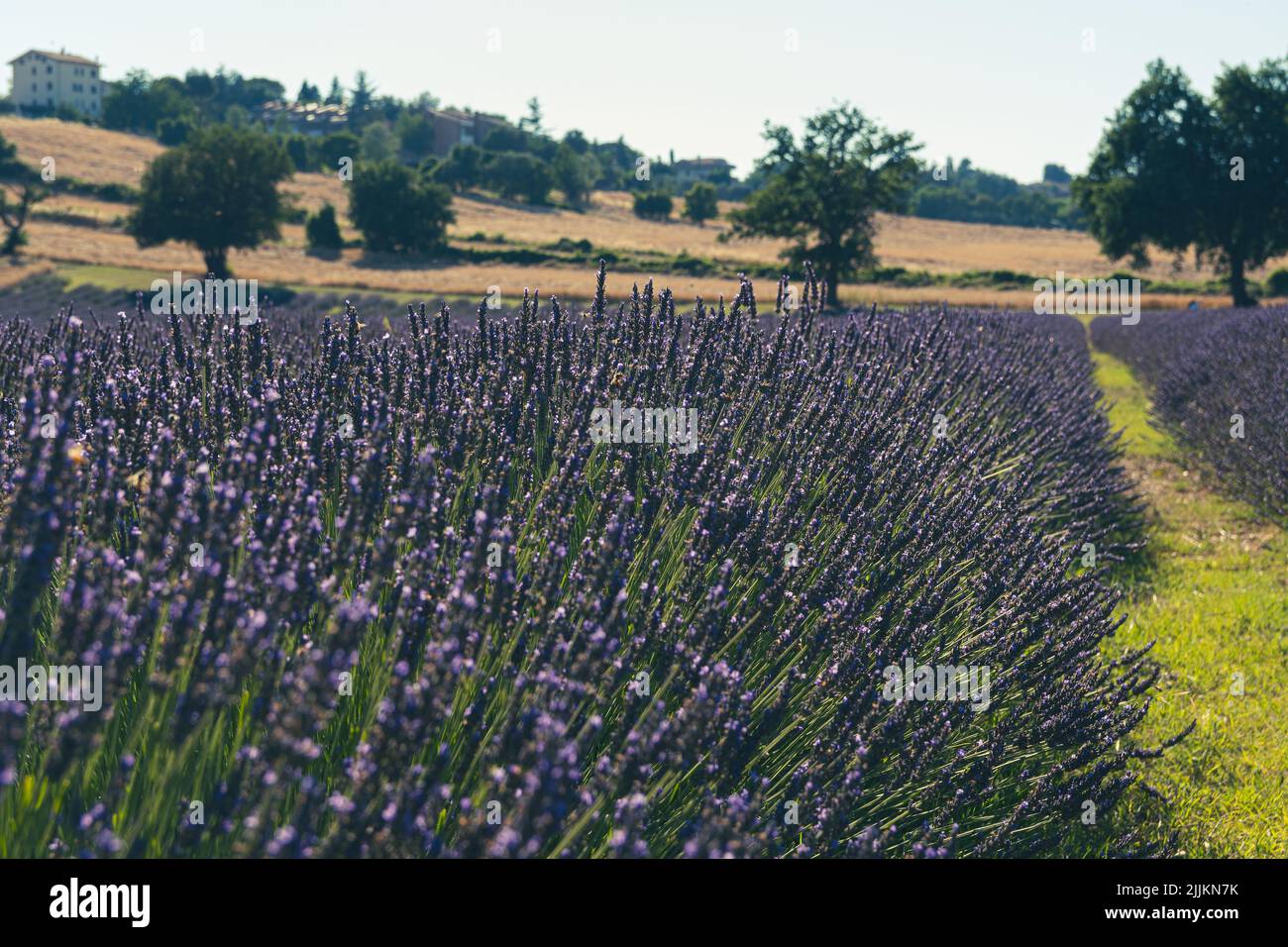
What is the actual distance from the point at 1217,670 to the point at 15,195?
57589 mm

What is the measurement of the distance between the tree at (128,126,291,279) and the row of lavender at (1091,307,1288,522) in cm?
3457

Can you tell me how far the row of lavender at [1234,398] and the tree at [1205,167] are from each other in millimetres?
17895

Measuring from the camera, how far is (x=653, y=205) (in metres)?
76.4

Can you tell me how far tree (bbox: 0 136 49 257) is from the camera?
41.0 metres

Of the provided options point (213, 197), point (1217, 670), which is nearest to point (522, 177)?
point (213, 197)

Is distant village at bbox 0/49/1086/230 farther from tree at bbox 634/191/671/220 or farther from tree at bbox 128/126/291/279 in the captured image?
tree at bbox 128/126/291/279

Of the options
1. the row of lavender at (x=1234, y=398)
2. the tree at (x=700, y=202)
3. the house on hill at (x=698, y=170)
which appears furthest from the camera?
the house on hill at (x=698, y=170)

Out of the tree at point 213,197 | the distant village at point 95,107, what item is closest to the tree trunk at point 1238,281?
the tree at point 213,197

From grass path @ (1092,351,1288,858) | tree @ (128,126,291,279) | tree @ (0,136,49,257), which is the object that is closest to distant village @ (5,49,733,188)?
tree @ (0,136,49,257)

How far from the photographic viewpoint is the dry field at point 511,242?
3916 centimetres

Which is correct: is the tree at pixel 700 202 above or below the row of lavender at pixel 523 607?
above

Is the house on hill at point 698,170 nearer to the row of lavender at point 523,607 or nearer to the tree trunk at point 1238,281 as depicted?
the tree trunk at point 1238,281

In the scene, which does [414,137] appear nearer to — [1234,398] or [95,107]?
[95,107]

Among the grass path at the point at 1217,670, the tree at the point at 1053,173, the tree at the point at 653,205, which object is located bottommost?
the grass path at the point at 1217,670
